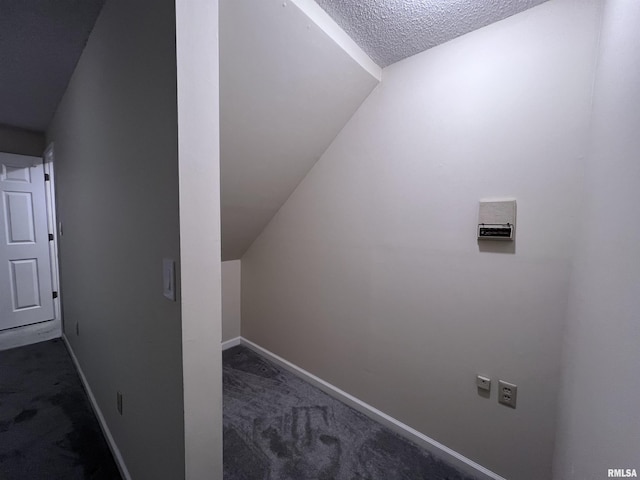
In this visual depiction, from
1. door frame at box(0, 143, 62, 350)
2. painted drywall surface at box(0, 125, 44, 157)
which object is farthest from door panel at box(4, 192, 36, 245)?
painted drywall surface at box(0, 125, 44, 157)

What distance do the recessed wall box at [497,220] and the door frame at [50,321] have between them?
3.50 meters

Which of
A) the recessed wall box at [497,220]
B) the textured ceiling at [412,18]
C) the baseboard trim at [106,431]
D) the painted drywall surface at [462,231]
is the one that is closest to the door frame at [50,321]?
the baseboard trim at [106,431]

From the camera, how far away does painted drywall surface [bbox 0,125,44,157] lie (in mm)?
2658

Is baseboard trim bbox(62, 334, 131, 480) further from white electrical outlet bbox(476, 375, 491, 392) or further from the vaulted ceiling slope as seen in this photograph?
white electrical outlet bbox(476, 375, 491, 392)

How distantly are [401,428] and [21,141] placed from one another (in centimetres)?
456

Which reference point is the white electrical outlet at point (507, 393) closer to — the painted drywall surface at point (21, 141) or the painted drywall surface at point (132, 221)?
the painted drywall surface at point (132, 221)

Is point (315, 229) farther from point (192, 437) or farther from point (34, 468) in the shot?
point (34, 468)

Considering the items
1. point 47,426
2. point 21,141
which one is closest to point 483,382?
A: point 47,426

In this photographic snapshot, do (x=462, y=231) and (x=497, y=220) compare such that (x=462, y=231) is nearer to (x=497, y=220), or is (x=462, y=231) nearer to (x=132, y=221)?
(x=497, y=220)

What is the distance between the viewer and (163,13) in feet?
2.38

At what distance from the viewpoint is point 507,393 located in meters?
1.20

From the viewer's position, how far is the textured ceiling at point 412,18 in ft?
3.58

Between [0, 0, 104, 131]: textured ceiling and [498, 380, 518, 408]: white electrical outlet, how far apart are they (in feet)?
8.60

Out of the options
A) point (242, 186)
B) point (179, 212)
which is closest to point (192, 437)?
point (179, 212)
